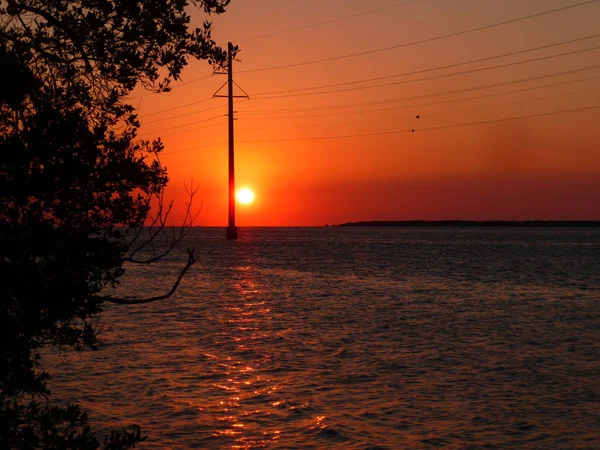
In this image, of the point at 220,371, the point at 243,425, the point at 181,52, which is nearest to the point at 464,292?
the point at 220,371

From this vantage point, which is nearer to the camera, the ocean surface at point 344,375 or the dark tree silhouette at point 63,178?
the dark tree silhouette at point 63,178

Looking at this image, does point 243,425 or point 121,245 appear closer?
point 121,245

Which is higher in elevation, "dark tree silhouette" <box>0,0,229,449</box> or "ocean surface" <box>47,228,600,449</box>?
"dark tree silhouette" <box>0,0,229,449</box>

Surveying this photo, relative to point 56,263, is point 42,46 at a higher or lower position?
higher

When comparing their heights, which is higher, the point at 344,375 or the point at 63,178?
the point at 63,178

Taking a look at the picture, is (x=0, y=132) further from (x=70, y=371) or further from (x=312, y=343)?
(x=312, y=343)

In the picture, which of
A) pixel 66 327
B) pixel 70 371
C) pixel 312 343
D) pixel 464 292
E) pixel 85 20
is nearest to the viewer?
pixel 66 327

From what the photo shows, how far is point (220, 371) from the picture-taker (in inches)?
790

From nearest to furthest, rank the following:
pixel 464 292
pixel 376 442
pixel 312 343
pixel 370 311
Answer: pixel 376 442, pixel 312 343, pixel 370 311, pixel 464 292

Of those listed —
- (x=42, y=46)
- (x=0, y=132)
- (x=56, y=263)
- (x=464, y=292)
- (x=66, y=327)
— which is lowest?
(x=464, y=292)

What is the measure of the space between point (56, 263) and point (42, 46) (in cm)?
388

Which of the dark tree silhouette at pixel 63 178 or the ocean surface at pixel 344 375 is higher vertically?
the dark tree silhouette at pixel 63 178

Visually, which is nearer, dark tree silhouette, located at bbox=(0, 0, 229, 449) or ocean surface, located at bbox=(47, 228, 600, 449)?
dark tree silhouette, located at bbox=(0, 0, 229, 449)

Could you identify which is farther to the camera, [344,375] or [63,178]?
[344,375]
